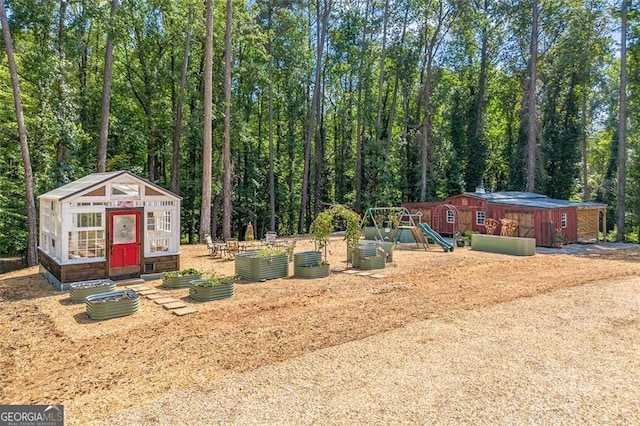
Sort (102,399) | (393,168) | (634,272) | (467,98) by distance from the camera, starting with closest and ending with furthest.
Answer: (102,399), (634,272), (393,168), (467,98)

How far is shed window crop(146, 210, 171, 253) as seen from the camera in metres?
10.5

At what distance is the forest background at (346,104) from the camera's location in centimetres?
1992

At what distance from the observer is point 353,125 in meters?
31.7

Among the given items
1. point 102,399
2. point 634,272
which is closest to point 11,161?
point 102,399

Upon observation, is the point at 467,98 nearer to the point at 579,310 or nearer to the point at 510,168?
the point at 510,168

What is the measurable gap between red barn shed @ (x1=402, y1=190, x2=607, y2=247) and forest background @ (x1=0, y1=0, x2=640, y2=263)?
7.29 feet

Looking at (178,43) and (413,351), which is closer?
(413,351)

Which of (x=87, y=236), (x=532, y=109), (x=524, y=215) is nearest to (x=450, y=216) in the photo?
(x=524, y=215)

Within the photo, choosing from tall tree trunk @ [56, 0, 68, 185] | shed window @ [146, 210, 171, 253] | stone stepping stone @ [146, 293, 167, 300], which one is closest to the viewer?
stone stepping stone @ [146, 293, 167, 300]

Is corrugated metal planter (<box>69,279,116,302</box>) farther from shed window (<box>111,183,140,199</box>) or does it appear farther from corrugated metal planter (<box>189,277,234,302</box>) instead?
shed window (<box>111,183,140,199</box>)

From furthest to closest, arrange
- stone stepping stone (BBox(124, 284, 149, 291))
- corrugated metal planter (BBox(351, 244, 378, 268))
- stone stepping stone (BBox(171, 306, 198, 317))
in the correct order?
corrugated metal planter (BBox(351, 244, 378, 268)) → stone stepping stone (BBox(124, 284, 149, 291)) → stone stepping stone (BBox(171, 306, 198, 317))

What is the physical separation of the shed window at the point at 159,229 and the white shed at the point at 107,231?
0.08 feet

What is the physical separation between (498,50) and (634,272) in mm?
22403

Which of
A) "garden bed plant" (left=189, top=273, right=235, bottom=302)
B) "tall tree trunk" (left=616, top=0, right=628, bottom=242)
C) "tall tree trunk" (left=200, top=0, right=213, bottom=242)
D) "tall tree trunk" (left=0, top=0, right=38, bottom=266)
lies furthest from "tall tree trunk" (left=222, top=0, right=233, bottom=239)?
"tall tree trunk" (left=616, top=0, right=628, bottom=242)
